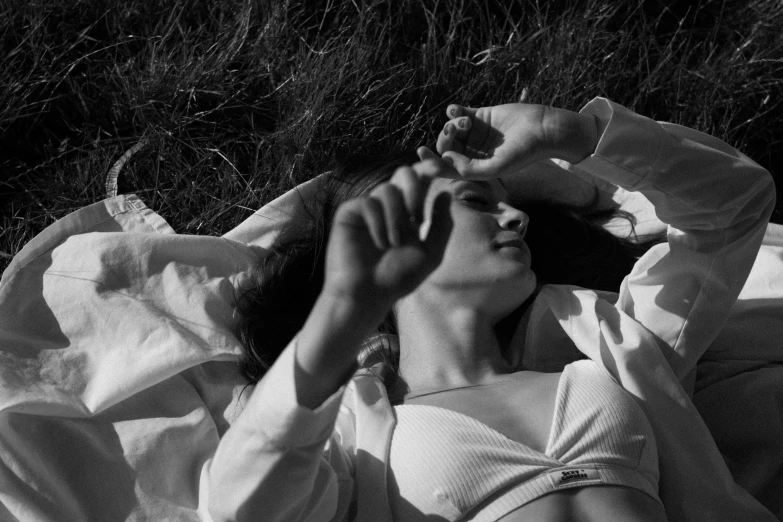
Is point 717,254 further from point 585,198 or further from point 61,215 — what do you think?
point 61,215

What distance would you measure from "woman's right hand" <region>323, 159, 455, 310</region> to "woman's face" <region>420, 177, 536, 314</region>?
0.53m

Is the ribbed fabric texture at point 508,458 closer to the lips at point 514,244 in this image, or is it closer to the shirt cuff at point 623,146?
the lips at point 514,244

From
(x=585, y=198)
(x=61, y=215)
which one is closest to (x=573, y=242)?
(x=585, y=198)

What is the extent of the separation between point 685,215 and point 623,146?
208mm

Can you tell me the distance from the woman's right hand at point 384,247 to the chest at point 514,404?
59 cm

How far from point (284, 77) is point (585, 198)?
2.99 feet

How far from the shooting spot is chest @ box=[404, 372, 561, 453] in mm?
1672

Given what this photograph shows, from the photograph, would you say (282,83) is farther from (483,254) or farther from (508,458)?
(508,458)

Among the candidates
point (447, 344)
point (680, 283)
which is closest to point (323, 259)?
point (447, 344)

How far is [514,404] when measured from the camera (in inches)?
68.5

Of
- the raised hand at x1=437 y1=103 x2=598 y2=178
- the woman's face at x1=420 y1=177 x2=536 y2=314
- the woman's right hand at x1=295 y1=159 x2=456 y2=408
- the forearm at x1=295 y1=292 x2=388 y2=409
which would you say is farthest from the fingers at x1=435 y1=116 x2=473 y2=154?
the forearm at x1=295 y1=292 x2=388 y2=409

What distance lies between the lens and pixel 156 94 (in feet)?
7.69

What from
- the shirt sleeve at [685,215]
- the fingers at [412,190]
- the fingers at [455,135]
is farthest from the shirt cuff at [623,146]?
the fingers at [412,190]

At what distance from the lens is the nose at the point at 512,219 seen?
5.93 ft
